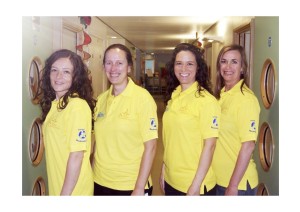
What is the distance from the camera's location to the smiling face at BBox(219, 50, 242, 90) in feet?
5.03

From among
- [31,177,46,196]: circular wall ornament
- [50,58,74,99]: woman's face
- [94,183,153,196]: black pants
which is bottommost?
[31,177,46,196]: circular wall ornament

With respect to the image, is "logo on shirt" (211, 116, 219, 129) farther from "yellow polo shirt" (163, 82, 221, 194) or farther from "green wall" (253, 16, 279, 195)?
"green wall" (253, 16, 279, 195)

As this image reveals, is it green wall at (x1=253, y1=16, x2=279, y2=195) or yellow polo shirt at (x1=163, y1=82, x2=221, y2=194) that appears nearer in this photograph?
yellow polo shirt at (x1=163, y1=82, x2=221, y2=194)

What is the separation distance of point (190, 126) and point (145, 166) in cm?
26

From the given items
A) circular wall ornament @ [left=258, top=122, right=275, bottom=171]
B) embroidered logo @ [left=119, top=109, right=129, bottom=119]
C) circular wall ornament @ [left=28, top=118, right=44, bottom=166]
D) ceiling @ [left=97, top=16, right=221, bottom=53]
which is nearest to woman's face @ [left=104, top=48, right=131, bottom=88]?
embroidered logo @ [left=119, top=109, right=129, bottom=119]

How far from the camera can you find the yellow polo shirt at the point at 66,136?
1.29 meters

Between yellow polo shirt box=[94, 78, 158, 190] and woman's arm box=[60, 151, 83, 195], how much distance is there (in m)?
0.14

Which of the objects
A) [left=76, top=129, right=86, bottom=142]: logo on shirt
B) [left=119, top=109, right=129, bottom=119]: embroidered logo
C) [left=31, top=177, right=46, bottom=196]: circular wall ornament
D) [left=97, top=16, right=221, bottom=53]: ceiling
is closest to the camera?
[left=76, top=129, right=86, bottom=142]: logo on shirt

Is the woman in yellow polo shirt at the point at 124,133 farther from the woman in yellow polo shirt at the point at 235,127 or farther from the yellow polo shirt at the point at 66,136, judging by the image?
the woman in yellow polo shirt at the point at 235,127

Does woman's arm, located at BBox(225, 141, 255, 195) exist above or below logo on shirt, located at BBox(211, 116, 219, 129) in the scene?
below

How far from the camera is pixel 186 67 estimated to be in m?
1.47

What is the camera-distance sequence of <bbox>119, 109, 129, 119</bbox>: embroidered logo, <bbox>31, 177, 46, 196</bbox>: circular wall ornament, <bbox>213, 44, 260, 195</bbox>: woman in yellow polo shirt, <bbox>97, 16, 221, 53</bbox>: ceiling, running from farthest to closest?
1. <bbox>97, 16, 221, 53</bbox>: ceiling
2. <bbox>31, 177, 46, 196</bbox>: circular wall ornament
3. <bbox>213, 44, 260, 195</bbox>: woman in yellow polo shirt
4. <bbox>119, 109, 129, 119</bbox>: embroidered logo

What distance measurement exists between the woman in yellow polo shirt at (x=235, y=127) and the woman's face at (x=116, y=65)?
1.48ft
